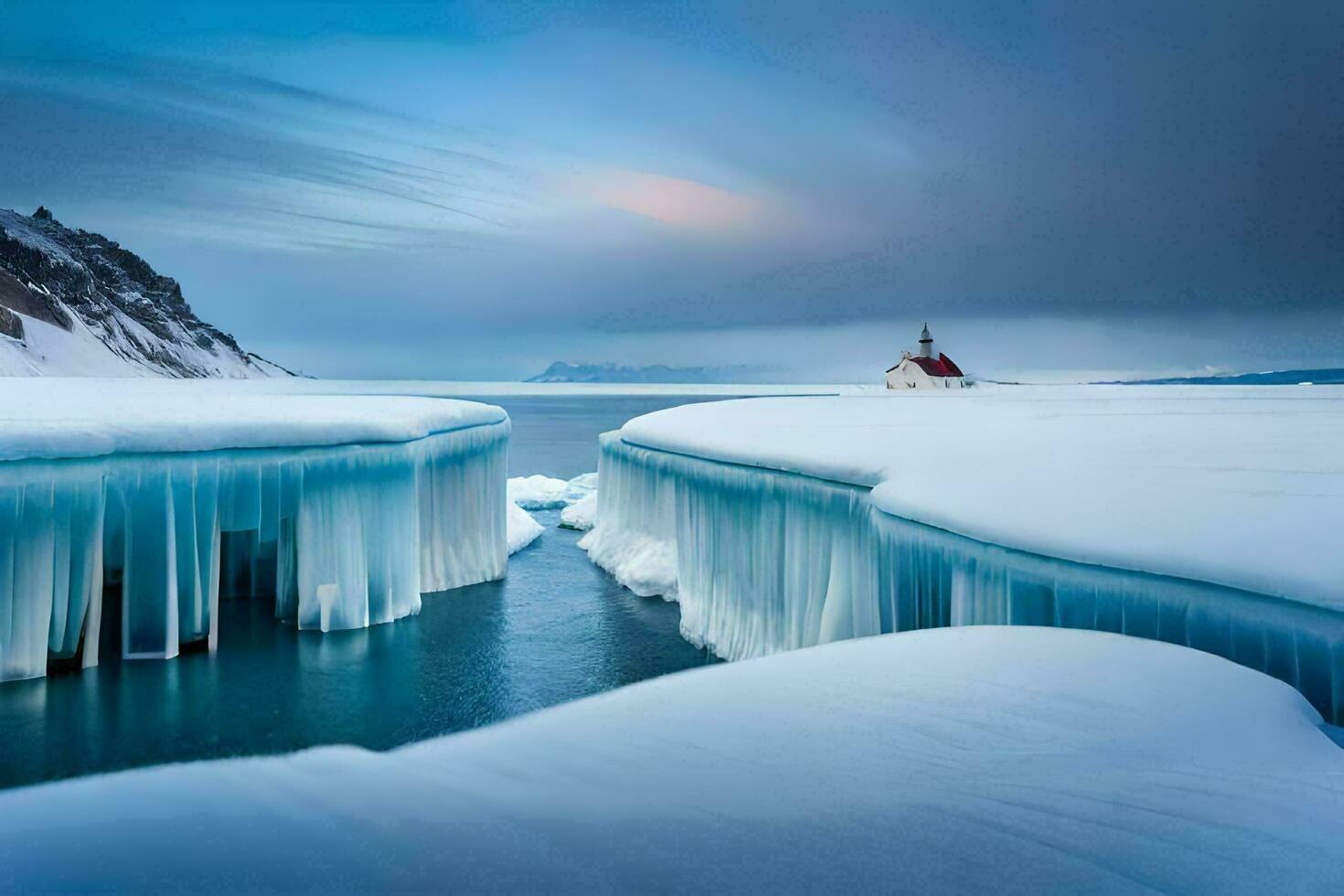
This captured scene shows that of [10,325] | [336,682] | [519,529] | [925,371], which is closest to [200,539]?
[336,682]

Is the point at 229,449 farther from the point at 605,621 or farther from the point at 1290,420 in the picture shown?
the point at 1290,420

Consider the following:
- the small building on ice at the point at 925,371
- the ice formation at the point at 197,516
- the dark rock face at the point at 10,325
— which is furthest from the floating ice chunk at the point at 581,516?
the dark rock face at the point at 10,325

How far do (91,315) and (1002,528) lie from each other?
8603cm

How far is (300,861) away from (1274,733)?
1818 millimetres

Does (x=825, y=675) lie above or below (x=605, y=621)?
above

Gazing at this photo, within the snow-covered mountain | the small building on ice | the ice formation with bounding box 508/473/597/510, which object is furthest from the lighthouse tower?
the snow-covered mountain

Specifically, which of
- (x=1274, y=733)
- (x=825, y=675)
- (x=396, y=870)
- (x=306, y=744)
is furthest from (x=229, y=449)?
(x=1274, y=733)

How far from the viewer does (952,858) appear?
123 centimetres

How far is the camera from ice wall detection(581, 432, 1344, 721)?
241 centimetres

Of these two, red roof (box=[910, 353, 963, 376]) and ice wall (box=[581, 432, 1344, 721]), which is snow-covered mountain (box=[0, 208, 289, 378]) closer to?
red roof (box=[910, 353, 963, 376])

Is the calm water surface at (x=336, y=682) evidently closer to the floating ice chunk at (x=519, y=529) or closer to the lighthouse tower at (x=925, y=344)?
the floating ice chunk at (x=519, y=529)

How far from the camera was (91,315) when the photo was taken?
238 ft

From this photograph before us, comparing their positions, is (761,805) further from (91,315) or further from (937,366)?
(91,315)

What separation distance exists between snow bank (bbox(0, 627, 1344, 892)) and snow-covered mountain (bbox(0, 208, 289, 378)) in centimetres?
5689
